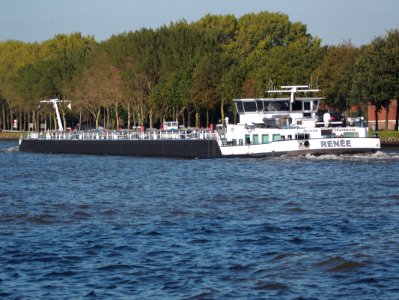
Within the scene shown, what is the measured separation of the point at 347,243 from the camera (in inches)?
1270

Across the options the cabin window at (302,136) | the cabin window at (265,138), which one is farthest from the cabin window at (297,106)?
the cabin window at (302,136)

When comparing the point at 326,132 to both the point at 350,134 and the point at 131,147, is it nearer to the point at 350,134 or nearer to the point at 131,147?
the point at 350,134

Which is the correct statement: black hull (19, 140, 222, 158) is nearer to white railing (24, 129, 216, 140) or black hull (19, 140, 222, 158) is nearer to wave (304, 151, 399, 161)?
white railing (24, 129, 216, 140)

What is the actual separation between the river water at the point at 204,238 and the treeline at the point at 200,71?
156ft

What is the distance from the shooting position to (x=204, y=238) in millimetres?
34031

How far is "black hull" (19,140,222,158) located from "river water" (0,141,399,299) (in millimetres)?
29939

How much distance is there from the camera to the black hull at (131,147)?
92.2 meters

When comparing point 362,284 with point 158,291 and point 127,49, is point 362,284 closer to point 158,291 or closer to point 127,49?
point 158,291

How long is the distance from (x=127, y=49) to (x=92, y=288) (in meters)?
127

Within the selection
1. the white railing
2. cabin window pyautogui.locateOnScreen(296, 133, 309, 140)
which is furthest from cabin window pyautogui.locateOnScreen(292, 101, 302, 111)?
the white railing

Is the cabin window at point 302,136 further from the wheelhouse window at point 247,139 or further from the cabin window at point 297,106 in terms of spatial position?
the cabin window at point 297,106

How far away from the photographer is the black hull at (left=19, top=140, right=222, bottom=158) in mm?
92188

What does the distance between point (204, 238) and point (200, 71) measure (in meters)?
105

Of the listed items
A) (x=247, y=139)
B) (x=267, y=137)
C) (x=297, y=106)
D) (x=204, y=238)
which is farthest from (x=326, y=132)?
(x=204, y=238)
